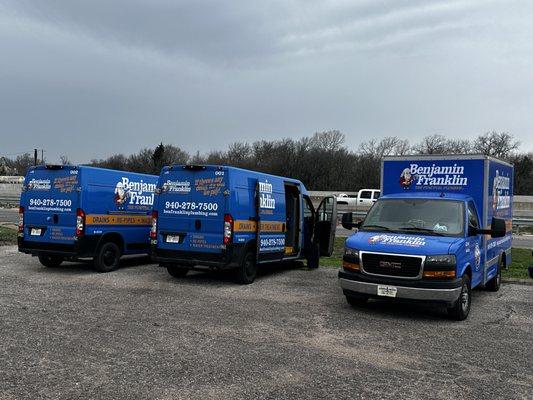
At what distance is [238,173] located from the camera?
35.0ft

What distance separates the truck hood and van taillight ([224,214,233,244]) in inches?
107

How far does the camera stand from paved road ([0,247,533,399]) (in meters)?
4.96

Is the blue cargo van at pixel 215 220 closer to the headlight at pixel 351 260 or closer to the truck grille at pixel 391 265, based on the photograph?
the headlight at pixel 351 260

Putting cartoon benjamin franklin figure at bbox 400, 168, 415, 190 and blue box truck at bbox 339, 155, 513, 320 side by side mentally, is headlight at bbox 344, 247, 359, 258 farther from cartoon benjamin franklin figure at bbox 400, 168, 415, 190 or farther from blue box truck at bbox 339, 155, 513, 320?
cartoon benjamin franklin figure at bbox 400, 168, 415, 190

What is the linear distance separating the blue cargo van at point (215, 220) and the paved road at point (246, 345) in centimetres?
70

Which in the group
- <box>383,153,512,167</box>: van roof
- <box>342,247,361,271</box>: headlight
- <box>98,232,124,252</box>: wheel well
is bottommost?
<box>98,232,124,252</box>: wheel well

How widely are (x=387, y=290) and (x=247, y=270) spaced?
376 cm

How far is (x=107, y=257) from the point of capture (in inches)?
481

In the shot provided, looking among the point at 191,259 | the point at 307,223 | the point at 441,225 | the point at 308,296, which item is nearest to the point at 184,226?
the point at 191,259

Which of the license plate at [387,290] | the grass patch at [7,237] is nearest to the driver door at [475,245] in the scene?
the license plate at [387,290]

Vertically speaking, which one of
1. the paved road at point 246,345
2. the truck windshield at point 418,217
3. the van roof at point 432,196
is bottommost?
the paved road at point 246,345

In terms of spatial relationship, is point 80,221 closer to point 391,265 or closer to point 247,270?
point 247,270

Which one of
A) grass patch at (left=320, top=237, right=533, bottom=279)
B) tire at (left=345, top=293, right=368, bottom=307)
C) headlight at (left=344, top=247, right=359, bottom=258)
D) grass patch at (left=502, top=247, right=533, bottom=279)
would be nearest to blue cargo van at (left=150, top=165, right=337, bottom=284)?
tire at (left=345, top=293, right=368, bottom=307)

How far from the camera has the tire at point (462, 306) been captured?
25.9 feet
